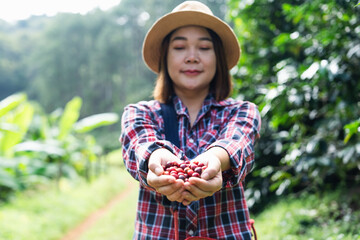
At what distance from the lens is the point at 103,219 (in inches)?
200

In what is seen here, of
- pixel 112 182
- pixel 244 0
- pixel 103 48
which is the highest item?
pixel 103 48

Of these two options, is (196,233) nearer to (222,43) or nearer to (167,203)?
(167,203)

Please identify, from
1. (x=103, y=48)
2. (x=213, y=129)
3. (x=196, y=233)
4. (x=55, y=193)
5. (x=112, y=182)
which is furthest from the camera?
(x=103, y=48)

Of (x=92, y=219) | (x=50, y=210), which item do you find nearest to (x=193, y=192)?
(x=50, y=210)

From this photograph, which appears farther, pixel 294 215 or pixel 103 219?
pixel 103 219

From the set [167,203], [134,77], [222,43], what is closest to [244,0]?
[222,43]

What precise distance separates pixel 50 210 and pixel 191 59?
4.22m

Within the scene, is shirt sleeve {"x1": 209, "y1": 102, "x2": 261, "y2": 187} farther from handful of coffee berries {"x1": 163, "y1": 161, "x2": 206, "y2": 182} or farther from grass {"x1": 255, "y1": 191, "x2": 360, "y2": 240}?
grass {"x1": 255, "y1": 191, "x2": 360, "y2": 240}

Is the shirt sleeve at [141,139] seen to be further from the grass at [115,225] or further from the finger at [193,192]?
the grass at [115,225]

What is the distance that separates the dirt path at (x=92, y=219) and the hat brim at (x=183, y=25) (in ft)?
11.8

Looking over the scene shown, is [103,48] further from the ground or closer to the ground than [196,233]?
further from the ground

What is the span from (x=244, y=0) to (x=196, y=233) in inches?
101

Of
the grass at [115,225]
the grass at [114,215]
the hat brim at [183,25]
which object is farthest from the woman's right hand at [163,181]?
the grass at [115,225]

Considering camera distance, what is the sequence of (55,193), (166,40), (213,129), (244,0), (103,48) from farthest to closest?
(103,48), (55,193), (244,0), (166,40), (213,129)
